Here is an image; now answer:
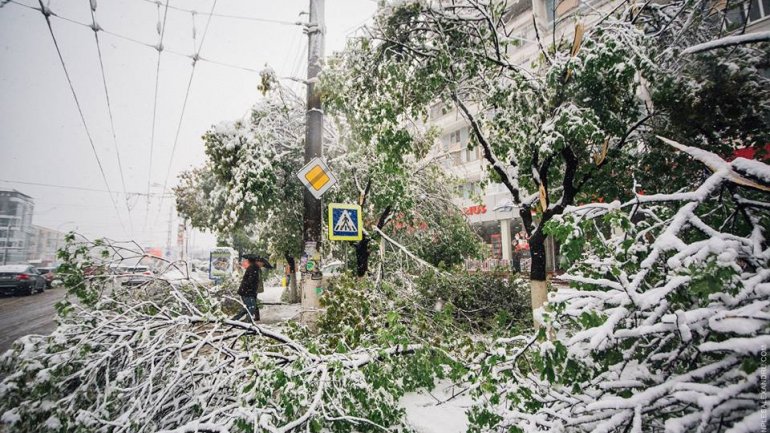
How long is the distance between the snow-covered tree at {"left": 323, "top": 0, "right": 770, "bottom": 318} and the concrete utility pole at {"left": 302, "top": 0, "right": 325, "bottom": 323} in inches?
21.0

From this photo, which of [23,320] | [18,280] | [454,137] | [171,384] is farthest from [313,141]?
[454,137]

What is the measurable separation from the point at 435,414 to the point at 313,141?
4569 mm

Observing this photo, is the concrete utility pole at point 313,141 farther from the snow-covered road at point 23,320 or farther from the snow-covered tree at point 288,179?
the snow-covered road at point 23,320

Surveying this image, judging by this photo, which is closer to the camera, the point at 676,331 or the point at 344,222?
the point at 676,331

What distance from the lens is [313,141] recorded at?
564 centimetres

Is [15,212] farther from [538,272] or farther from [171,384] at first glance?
[538,272]

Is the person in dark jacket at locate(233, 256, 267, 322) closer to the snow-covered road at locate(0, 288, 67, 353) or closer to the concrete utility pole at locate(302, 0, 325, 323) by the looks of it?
the concrete utility pole at locate(302, 0, 325, 323)

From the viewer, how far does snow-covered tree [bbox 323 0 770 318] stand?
4094 mm

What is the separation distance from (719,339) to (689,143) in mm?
4380

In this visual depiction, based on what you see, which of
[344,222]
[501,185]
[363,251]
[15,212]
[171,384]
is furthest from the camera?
[15,212]

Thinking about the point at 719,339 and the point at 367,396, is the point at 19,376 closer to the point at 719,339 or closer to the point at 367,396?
the point at 367,396

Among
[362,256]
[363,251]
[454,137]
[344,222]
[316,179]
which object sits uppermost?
[454,137]

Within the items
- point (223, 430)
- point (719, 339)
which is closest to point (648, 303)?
point (719, 339)

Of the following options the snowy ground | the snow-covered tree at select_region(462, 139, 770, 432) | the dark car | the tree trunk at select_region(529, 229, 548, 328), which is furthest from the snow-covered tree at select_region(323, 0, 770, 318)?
the dark car
